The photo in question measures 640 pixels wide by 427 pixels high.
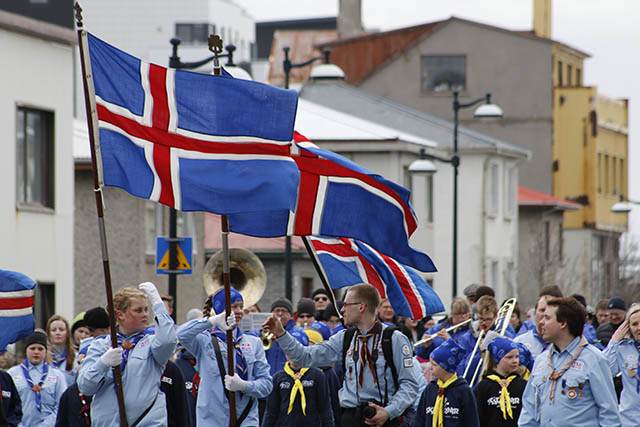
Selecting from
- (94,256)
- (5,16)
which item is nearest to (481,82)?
(94,256)

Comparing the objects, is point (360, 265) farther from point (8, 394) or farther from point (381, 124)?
point (381, 124)

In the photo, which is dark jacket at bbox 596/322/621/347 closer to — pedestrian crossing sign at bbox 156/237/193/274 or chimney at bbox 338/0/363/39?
pedestrian crossing sign at bbox 156/237/193/274

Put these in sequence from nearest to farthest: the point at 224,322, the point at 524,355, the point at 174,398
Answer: the point at 224,322 < the point at 174,398 < the point at 524,355

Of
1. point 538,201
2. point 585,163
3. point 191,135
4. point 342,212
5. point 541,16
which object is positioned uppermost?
point 541,16

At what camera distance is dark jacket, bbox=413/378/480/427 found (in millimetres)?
11258

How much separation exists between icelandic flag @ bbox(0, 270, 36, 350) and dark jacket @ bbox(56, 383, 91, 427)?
608 millimetres

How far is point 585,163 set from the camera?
66.6 metres

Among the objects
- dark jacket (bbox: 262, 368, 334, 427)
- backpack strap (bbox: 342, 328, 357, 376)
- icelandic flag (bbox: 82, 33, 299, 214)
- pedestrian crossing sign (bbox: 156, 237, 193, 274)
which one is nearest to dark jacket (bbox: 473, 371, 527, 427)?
dark jacket (bbox: 262, 368, 334, 427)

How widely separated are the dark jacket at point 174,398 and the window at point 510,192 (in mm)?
43240

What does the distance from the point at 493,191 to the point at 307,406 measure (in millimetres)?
40202

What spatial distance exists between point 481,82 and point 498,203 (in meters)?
10.3

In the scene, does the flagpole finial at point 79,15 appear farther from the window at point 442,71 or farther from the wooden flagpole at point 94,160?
the window at point 442,71

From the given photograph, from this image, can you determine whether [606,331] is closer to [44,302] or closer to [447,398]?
[447,398]

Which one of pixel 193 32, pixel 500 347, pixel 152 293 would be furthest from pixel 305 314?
pixel 193 32
